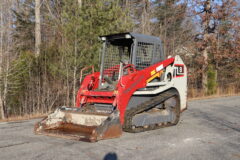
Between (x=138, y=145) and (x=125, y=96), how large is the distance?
1.18 m

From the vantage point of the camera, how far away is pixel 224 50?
19312 mm

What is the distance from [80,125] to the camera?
638cm

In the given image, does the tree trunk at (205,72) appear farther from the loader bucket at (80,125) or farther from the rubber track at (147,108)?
the loader bucket at (80,125)

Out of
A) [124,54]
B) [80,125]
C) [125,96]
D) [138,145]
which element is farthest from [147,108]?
[124,54]

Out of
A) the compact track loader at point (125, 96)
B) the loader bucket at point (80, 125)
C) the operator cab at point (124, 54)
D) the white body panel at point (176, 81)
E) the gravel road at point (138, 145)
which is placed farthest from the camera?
the white body panel at point (176, 81)

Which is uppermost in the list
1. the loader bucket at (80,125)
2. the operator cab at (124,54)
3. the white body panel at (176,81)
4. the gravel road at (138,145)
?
the operator cab at (124,54)

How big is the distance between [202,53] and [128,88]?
14.4 metres

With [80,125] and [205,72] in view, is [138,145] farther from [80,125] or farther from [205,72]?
[205,72]

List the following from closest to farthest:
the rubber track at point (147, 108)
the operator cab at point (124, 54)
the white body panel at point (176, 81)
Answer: the rubber track at point (147, 108) < the operator cab at point (124, 54) < the white body panel at point (176, 81)

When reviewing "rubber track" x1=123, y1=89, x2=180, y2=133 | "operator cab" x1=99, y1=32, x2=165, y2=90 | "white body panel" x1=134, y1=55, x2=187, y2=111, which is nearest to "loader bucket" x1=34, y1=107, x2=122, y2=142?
"rubber track" x1=123, y1=89, x2=180, y2=133

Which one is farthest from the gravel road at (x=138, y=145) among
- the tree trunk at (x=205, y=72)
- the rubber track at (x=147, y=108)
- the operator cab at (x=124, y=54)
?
the tree trunk at (x=205, y=72)

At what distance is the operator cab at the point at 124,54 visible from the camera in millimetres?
6959

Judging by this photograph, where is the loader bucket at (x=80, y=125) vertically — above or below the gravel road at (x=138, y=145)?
above

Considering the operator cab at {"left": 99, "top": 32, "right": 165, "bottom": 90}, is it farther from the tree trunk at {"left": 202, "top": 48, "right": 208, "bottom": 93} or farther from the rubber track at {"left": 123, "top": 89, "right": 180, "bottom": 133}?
the tree trunk at {"left": 202, "top": 48, "right": 208, "bottom": 93}
